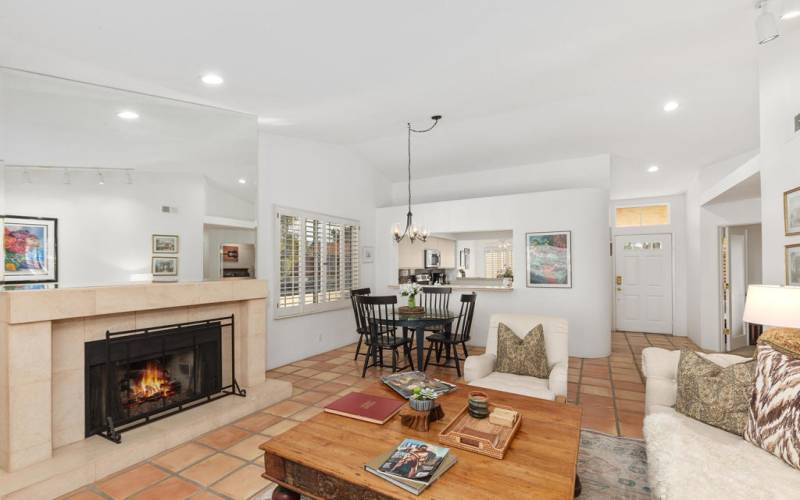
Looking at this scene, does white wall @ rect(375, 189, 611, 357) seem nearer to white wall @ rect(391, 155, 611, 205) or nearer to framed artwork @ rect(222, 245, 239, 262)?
white wall @ rect(391, 155, 611, 205)

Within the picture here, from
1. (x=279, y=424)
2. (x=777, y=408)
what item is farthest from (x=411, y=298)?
(x=777, y=408)

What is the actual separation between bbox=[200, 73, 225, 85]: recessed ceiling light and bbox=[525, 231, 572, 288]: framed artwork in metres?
4.38

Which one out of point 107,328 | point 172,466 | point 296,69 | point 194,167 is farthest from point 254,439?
point 296,69

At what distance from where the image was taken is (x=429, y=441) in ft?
5.98

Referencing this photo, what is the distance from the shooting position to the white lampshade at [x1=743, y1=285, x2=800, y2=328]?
2102mm

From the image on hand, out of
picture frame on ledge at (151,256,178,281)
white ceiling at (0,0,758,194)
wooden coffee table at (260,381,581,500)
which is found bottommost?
wooden coffee table at (260,381,581,500)

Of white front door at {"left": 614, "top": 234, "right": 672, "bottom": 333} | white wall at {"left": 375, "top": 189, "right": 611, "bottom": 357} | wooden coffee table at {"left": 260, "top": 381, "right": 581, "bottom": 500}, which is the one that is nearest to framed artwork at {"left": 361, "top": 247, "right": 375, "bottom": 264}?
white wall at {"left": 375, "top": 189, "right": 611, "bottom": 357}

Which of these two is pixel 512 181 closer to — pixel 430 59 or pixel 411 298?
pixel 411 298

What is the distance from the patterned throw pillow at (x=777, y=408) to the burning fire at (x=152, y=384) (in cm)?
397

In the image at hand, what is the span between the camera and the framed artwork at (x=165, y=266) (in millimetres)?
3148

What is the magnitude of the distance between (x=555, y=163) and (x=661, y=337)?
147 inches

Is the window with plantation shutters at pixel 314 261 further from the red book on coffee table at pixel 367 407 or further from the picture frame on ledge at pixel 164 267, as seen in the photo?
the red book on coffee table at pixel 367 407

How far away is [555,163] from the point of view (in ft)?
19.7

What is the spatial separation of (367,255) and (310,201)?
161 cm
